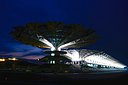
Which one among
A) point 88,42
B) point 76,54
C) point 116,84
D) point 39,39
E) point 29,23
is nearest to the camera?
point 116,84

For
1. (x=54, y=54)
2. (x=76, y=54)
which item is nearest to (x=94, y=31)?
(x=54, y=54)

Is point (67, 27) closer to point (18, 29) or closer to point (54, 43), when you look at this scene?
point (54, 43)

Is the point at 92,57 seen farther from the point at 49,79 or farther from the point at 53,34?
the point at 49,79

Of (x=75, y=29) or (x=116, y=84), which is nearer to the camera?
(x=116, y=84)

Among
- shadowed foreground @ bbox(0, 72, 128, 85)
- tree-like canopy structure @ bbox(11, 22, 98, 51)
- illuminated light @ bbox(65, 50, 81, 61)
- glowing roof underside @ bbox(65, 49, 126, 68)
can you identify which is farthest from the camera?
glowing roof underside @ bbox(65, 49, 126, 68)

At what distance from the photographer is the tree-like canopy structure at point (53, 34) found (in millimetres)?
105562

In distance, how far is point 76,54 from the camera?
488 feet

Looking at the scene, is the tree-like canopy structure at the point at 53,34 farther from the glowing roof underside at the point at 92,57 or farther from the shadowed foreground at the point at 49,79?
the shadowed foreground at the point at 49,79

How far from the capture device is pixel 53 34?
109625mm

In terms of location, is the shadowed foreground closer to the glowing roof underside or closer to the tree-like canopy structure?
the tree-like canopy structure

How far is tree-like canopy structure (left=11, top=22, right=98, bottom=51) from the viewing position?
4156 inches

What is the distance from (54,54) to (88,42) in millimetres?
16169

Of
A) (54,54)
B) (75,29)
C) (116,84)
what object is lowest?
(116,84)

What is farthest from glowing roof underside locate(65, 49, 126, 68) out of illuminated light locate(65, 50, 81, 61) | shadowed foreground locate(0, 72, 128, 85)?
shadowed foreground locate(0, 72, 128, 85)
